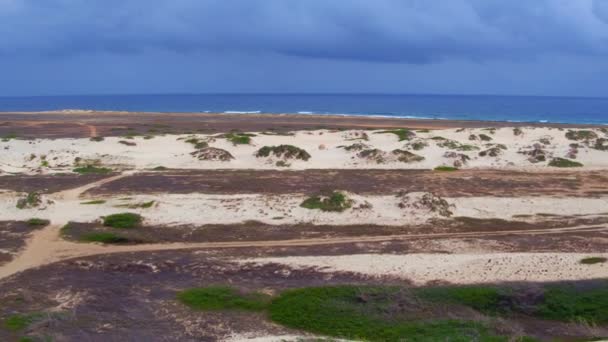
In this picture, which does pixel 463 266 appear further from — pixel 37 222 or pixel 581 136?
pixel 581 136

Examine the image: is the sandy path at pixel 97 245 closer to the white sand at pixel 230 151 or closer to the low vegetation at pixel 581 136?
the white sand at pixel 230 151

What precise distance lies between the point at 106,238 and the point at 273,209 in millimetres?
7086

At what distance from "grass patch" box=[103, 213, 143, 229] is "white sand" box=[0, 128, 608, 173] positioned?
14513mm

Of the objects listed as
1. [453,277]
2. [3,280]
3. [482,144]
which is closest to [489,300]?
[453,277]

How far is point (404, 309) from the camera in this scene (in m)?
13.9

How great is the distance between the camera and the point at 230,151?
41.7 metres

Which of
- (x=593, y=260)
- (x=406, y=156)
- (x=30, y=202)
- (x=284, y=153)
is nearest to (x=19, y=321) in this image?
(x=30, y=202)

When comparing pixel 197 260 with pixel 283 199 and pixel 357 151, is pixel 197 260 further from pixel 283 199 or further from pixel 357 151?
pixel 357 151

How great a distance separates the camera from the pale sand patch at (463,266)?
15.6 meters

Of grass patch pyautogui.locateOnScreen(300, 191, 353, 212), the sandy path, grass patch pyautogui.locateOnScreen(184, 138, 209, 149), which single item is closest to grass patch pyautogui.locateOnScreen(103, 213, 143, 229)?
the sandy path

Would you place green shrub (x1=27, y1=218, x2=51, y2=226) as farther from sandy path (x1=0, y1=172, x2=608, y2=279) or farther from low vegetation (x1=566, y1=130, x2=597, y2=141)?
low vegetation (x1=566, y1=130, x2=597, y2=141)

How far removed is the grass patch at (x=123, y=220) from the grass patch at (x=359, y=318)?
916 centimetres

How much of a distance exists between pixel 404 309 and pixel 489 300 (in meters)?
2.32

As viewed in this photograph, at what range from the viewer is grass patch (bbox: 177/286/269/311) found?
1412 centimetres
